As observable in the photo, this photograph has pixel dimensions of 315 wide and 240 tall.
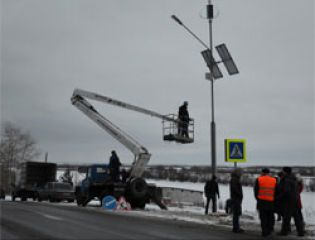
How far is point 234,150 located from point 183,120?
618 centimetres

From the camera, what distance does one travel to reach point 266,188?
11023mm

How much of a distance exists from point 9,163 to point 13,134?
511 cm

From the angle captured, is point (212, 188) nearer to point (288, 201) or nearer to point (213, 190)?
point (213, 190)

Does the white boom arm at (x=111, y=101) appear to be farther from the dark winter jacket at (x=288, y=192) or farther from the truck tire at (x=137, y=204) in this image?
the dark winter jacket at (x=288, y=192)

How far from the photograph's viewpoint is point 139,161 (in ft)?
69.2

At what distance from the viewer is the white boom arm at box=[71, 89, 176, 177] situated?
837 inches

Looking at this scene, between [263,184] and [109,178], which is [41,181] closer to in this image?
[109,178]

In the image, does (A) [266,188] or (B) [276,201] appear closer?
(A) [266,188]

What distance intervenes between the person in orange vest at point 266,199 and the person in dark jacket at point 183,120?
10.2 meters

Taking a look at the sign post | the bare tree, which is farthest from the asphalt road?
the bare tree

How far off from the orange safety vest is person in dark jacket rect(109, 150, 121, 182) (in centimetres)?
1121

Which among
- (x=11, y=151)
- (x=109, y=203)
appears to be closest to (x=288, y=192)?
(x=109, y=203)

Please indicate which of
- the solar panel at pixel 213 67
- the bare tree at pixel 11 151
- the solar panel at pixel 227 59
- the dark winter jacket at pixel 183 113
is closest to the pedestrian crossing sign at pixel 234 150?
the solar panel at pixel 213 67

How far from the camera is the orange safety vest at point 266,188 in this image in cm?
1095
